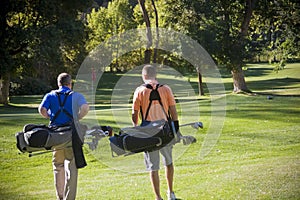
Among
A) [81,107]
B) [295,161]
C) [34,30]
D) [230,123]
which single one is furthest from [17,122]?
[81,107]

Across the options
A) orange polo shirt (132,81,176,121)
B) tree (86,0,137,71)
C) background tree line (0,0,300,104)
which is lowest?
orange polo shirt (132,81,176,121)

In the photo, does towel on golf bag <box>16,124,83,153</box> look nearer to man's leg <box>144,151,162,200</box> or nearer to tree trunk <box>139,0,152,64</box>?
man's leg <box>144,151,162,200</box>

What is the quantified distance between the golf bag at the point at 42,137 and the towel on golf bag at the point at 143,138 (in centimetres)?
65

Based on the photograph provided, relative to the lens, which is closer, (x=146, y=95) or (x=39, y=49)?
(x=146, y=95)

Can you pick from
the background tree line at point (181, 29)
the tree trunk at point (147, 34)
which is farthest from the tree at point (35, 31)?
the tree trunk at point (147, 34)

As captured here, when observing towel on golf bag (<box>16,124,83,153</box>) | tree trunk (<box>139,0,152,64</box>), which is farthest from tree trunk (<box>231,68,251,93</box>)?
towel on golf bag (<box>16,124,83,153</box>)

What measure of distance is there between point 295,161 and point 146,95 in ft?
16.3

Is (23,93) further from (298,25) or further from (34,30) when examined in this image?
(298,25)

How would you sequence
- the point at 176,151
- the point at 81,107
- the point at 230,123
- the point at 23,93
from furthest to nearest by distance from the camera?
the point at 23,93 → the point at 230,123 → the point at 176,151 → the point at 81,107

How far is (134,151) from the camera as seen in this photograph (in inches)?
256

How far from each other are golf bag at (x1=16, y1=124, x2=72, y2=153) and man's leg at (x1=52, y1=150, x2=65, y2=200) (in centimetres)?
59

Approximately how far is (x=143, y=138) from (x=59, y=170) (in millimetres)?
1639

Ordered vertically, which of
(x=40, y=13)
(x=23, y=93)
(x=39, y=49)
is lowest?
(x=23, y=93)

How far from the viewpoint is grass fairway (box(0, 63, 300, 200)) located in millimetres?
8242
